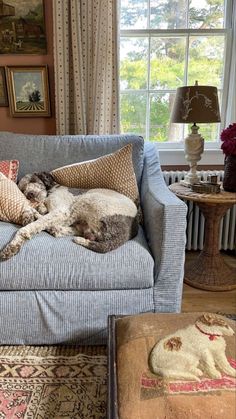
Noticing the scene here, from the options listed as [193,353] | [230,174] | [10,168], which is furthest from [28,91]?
[193,353]

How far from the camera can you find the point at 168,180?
98.3 inches

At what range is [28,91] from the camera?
8.21 ft

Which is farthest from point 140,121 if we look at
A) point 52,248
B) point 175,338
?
point 175,338

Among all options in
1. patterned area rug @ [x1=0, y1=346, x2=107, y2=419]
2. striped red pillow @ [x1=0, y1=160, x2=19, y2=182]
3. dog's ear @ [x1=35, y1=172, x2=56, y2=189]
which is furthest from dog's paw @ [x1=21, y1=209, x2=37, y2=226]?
patterned area rug @ [x1=0, y1=346, x2=107, y2=419]

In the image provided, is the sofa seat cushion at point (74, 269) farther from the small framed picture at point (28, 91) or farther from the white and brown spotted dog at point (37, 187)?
the small framed picture at point (28, 91)

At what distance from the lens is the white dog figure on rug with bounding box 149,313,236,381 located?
0.98 meters

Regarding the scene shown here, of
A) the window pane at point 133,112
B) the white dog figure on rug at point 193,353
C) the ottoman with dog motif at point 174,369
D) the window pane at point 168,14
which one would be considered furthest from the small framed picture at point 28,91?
the white dog figure on rug at point 193,353

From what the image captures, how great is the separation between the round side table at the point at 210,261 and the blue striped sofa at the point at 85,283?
54cm

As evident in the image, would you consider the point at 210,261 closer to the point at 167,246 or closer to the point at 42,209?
the point at 167,246

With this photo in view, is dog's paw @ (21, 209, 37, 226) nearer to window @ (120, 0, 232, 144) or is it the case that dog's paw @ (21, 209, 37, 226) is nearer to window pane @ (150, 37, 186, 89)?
window @ (120, 0, 232, 144)

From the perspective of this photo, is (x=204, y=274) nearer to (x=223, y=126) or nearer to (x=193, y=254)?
(x=193, y=254)

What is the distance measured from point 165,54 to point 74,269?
1888mm

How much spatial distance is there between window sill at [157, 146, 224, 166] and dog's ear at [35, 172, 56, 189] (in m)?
1.00

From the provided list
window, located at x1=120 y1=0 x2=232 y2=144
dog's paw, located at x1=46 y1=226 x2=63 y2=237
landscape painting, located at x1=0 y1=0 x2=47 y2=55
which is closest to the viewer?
dog's paw, located at x1=46 y1=226 x2=63 y2=237
